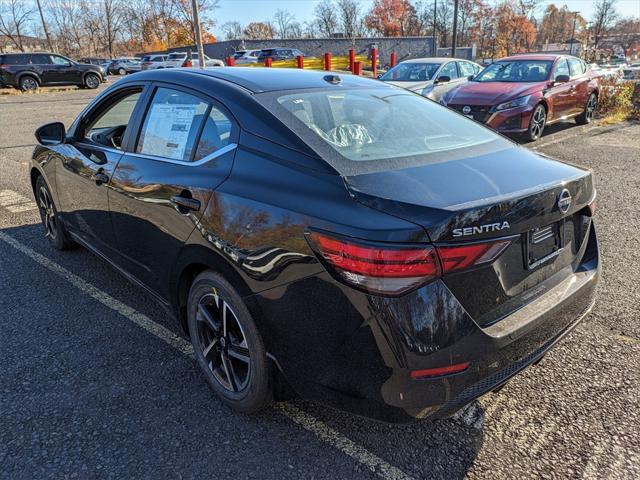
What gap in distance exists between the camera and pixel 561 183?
216 cm

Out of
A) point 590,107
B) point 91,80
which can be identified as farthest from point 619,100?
point 91,80

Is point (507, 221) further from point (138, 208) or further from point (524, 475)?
point (138, 208)

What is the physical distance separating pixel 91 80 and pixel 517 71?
22.1 m

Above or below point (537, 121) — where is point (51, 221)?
above

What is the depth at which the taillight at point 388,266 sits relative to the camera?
173 cm

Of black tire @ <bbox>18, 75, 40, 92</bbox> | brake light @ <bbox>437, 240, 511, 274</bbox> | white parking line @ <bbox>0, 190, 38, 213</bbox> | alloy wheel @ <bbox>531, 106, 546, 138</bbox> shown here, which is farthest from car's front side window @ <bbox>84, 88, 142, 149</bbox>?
black tire @ <bbox>18, 75, 40, 92</bbox>

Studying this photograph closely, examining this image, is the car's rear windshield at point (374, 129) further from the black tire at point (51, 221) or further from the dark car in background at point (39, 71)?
the dark car in background at point (39, 71)

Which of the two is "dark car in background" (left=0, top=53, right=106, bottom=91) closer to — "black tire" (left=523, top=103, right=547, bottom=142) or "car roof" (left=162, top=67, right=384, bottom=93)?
"black tire" (left=523, top=103, right=547, bottom=142)

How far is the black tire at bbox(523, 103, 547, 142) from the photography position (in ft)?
30.6

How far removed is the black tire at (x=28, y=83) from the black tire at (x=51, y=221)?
23177mm

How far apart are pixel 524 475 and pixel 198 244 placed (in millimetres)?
1766

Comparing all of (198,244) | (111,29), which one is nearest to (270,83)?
(198,244)

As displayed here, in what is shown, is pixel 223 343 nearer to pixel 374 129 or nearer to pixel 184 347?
pixel 184 347

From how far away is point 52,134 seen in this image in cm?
411
